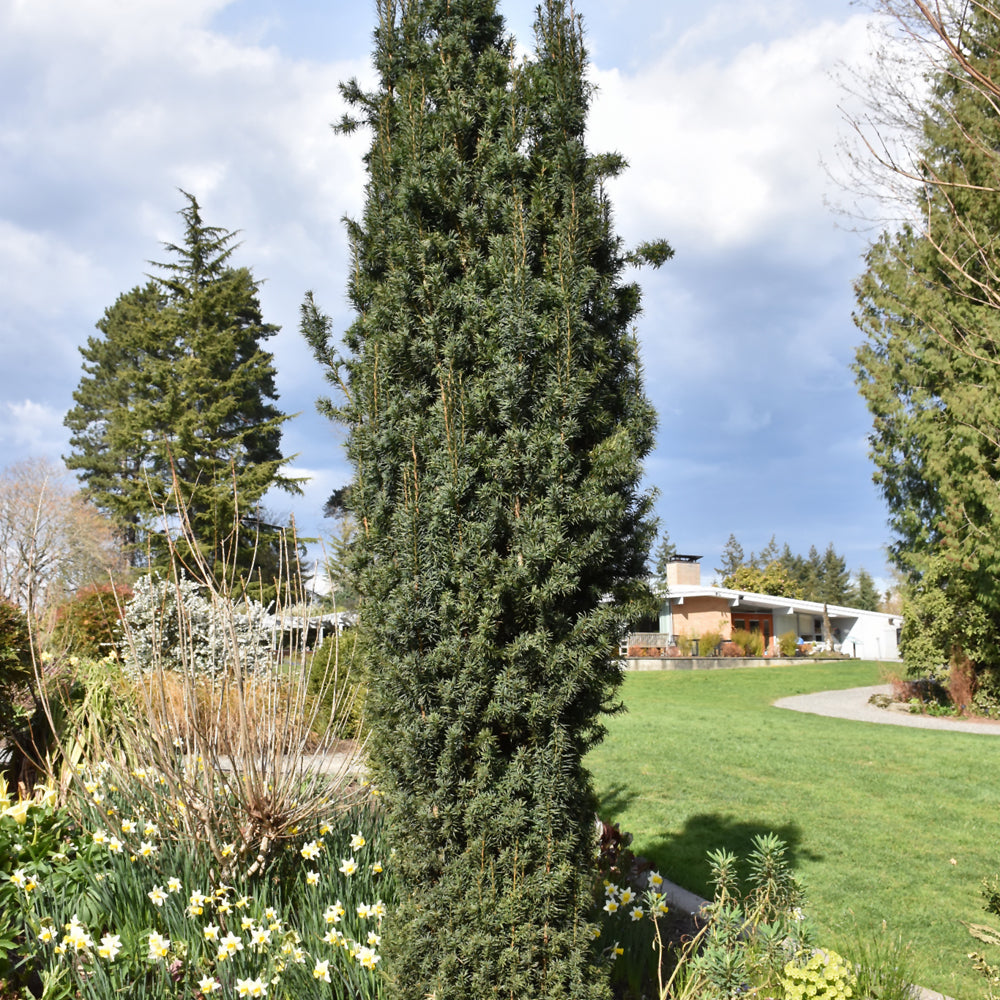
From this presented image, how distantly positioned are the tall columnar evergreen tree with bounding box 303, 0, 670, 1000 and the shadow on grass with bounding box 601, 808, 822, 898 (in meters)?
2.60

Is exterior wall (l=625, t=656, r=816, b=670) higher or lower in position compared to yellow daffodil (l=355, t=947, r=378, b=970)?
lower

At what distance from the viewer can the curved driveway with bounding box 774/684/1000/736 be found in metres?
14.1

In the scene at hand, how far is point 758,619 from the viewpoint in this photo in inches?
1635

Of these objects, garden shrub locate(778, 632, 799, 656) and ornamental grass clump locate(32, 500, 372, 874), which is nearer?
ornamental grass clump locate(32, 500, 372, 874)

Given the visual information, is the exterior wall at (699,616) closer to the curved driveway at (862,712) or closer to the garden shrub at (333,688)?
the curved driveway at (862,712)

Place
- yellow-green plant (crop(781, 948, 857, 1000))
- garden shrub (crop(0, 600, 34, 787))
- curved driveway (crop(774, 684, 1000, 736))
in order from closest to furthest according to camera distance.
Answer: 1. yellow-green plant (crop(781, 948, 857, 1000))
2. garden shrub (crop(0, 600, 34, 787))
3. curved driveway (crop(774, 684, 1000, 736))

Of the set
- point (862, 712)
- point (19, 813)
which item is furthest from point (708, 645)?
point (19, 813)

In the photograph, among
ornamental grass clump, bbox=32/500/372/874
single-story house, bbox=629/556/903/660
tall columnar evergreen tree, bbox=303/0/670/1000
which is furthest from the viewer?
single-story house, bbox=629/556/903/660

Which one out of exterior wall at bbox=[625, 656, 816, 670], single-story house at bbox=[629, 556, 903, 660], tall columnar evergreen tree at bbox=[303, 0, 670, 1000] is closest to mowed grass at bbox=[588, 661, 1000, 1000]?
tall columnar evergreen tree at bbox=[303, 0, 670, 1000]

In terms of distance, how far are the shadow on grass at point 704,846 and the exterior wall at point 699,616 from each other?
31131 millimetres

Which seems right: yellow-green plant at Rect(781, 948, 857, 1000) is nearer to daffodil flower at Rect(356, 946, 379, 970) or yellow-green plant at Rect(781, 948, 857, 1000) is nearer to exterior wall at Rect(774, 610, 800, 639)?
daffodil flower at Rect(356, 946, 379, 970)

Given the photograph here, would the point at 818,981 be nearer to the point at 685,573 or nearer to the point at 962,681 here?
the point at 962,681

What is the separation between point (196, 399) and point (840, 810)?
25559 mm

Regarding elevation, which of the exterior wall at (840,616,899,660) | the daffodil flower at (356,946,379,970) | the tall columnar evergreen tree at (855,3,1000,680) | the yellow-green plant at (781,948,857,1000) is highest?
the tall columnar evergreen tree at (855,3,1000,680)
